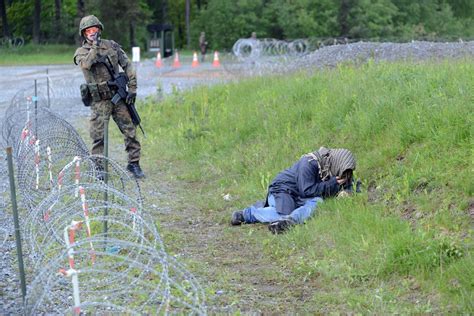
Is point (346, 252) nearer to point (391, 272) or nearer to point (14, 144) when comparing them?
point (391, 272)

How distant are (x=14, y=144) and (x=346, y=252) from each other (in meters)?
6.25

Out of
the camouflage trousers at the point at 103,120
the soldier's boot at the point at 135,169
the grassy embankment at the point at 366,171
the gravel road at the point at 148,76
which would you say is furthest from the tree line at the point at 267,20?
the camouflage trousers at the point at 103,120

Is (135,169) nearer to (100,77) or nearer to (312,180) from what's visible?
(100,77)

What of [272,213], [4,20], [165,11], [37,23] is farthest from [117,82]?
[165,11]

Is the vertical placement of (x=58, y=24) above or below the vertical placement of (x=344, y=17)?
below

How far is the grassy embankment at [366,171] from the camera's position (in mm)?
6286

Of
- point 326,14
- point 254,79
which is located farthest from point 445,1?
point 254,79

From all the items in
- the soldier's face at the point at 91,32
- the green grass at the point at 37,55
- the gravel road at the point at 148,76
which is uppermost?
the soldier's face at the point at 91,32

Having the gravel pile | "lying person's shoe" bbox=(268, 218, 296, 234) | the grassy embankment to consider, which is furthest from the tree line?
"lying person's shoe" bbox=(268, 218, 296, 234)

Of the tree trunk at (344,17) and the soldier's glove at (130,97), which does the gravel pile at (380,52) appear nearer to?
the soldier's glove at (130,97)

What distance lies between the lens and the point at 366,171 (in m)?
8.91

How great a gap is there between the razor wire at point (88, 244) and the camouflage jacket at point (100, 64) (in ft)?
2.48

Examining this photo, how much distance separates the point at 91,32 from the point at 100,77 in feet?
2.00

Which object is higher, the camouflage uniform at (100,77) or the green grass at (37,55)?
the camouflage uniform at (100,77)
